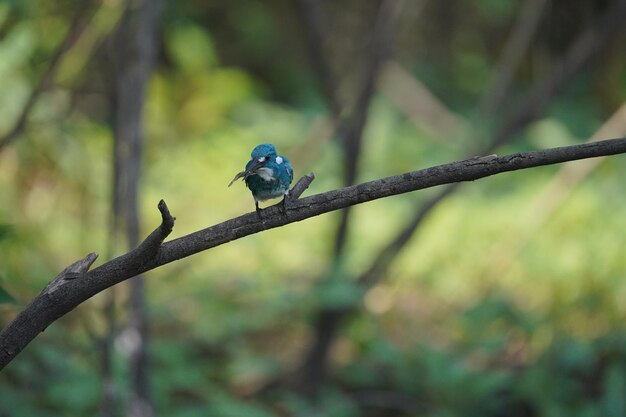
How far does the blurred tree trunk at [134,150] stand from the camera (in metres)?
3.65

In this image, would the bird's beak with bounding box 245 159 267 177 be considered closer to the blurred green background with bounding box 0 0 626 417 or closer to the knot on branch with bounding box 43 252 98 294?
the knot on branch with bounding box 43 252 98 294

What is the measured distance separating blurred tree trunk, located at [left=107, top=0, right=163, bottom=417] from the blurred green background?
2.4 inches

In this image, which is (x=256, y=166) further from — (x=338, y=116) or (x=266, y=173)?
(x=338, y=116)

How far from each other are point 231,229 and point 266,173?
1.26 feet

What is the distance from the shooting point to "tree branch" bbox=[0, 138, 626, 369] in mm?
1785

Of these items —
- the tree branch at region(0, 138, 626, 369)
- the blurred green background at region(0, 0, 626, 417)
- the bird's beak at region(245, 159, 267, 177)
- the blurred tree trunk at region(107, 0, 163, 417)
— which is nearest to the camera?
the tree branch at region(0, 138, 626, 369)

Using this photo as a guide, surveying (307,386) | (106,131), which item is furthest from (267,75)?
(307,386)

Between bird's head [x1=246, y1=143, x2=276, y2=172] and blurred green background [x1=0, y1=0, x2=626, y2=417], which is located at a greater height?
blurred green background [x1=0, y1=0, x2=626, y2=417]

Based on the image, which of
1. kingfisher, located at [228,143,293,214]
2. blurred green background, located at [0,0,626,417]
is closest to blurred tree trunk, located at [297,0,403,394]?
blurred green background, located at [0,0,626,417]

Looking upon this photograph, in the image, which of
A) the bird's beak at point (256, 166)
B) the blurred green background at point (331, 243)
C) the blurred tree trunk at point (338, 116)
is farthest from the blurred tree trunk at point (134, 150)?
the bird's beak at point (256, 166)

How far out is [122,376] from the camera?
13.9 ft

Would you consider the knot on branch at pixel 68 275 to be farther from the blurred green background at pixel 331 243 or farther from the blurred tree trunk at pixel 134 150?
the blurred tree trunk at pixel 134 150

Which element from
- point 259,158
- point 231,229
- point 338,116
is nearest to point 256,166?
point 259,158

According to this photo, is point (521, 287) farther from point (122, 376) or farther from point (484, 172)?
point (484, 172)
